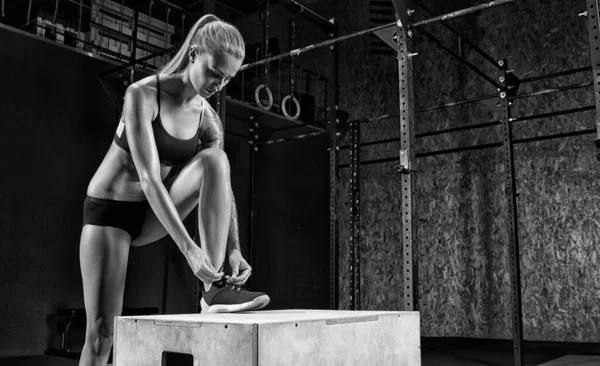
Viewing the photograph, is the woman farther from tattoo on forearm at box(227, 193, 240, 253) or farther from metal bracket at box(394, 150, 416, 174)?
metal bracket at box(394, 150, 416, 174)

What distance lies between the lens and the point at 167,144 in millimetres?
1529

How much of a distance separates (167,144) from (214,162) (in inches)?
6.7

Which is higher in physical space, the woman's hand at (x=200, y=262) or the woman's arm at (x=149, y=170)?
the woman's arm at (x=149, y=170)

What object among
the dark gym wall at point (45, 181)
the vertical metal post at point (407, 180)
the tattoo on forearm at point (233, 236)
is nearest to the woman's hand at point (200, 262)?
the tattoo on forearm at point (233, 236)

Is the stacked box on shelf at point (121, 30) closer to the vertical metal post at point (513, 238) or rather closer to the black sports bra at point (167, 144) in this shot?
the vertical metal post at point (513, 238)

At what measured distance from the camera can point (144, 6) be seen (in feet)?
22.2

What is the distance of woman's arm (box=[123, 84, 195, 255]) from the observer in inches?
53.4

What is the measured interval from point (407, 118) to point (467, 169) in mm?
3215

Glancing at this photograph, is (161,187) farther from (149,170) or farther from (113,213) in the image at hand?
(113,213)

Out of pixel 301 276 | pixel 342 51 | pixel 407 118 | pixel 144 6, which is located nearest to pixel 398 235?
pixel 301 276

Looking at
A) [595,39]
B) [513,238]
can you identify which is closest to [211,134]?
[595,39]

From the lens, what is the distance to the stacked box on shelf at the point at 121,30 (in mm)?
5301

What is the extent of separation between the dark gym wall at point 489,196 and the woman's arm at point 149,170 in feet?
10.7

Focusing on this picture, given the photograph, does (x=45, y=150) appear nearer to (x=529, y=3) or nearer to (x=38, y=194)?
(x=38, y=194)
